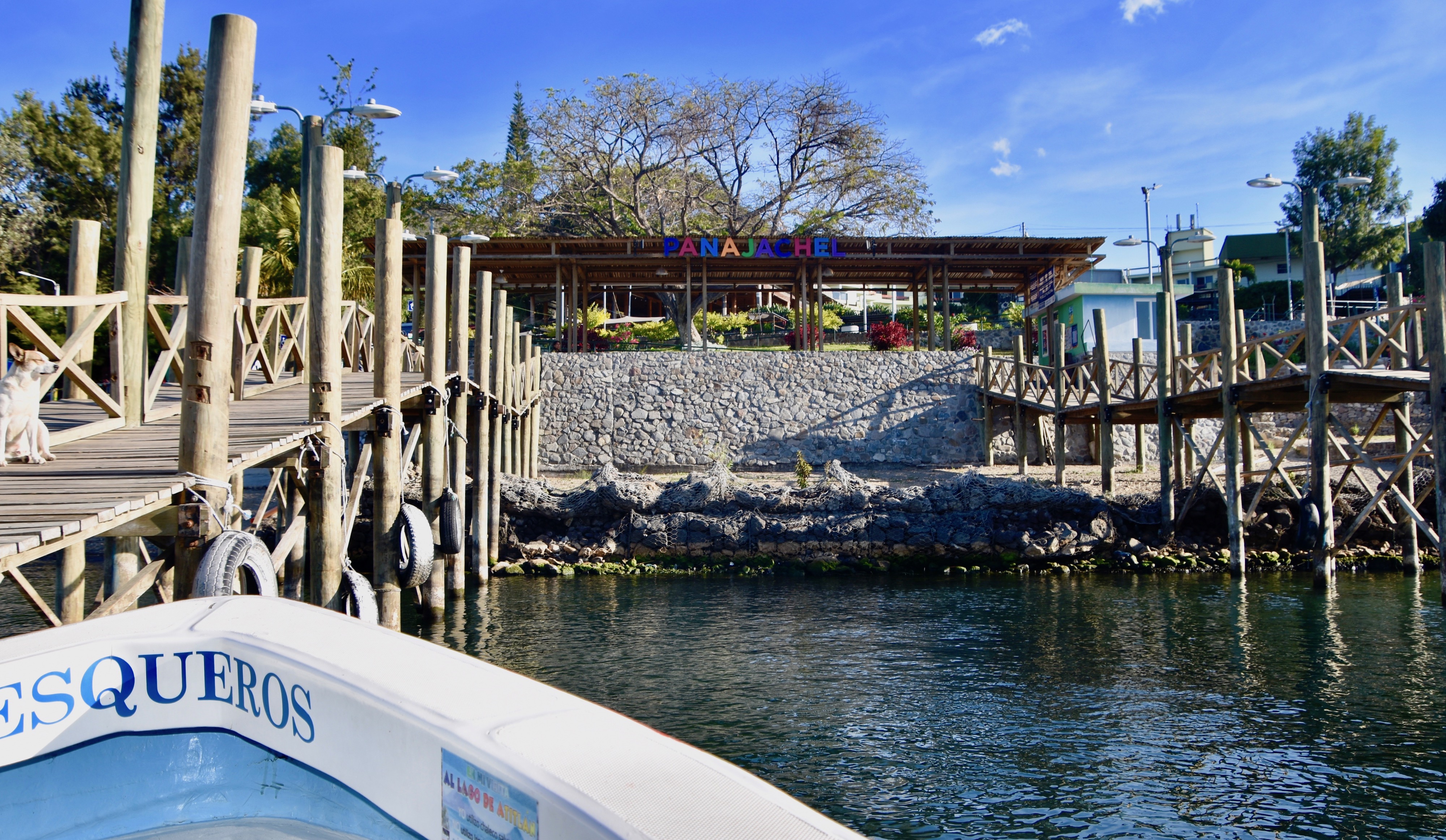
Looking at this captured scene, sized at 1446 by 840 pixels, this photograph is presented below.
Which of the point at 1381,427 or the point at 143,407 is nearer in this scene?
the point at 143,407

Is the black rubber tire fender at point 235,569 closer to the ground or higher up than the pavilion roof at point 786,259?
closer to the ground

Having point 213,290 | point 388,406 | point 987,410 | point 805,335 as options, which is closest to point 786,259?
point 805,335

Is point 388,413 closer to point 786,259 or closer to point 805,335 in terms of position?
point 786,259

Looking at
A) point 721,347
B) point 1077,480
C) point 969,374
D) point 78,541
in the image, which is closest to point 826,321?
point 721,347

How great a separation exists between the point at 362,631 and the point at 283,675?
292 millimetres

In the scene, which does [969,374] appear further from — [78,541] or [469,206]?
[78,541]

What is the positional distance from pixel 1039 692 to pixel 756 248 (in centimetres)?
Result: 1807

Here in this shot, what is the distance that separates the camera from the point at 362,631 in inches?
124

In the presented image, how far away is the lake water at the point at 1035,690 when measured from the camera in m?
6.29

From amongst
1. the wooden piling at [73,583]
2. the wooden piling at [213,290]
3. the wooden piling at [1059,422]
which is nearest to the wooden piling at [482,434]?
the wooden piling at [73,583]

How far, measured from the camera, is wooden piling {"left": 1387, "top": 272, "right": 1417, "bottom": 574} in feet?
47.8

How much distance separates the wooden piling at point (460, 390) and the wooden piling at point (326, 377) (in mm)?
4975

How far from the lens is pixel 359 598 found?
731 centimetres

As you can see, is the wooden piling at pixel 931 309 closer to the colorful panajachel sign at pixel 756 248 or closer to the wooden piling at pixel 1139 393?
the colorful panajachel sign at pixel 756 248
